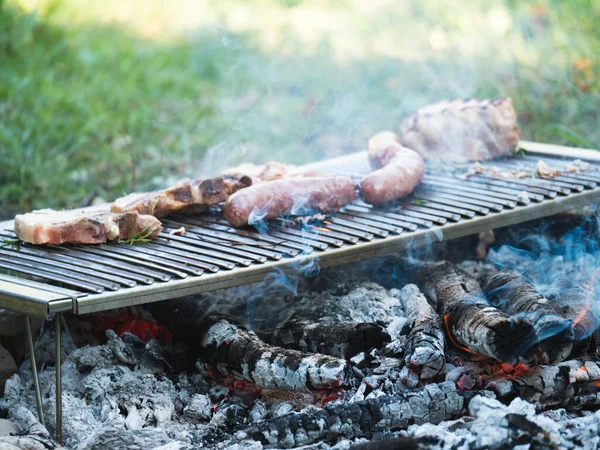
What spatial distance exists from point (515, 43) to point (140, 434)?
8277mm

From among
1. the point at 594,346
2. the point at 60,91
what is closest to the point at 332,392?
the point at 594,346

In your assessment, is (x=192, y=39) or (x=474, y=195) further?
(x=192, y=39)

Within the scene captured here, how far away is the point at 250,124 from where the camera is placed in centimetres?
970

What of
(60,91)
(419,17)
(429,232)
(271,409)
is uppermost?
(419,17)

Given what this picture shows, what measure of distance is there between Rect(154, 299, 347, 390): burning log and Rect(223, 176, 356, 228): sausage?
0.60 meters

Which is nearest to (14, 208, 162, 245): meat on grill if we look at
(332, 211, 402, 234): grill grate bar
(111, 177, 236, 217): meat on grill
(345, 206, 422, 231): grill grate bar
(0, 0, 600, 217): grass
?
(111, 177, 236, 217): meat on grill

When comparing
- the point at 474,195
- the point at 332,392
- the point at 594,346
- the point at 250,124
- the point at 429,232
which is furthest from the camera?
the point at 250,124

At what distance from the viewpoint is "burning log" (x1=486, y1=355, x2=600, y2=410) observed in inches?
151

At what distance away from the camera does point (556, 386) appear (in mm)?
3881

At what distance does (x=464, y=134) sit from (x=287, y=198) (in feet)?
6.06

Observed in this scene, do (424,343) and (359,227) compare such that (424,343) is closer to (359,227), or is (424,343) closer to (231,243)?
(359,227)

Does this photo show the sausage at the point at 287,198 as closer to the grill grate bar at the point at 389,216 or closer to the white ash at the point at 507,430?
the grill grate bar at the point at 389,216

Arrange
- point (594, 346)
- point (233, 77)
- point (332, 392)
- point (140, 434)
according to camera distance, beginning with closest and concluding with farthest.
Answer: point (140, 434) < point (332, 392) < point (594, 346) < point (233, 77)

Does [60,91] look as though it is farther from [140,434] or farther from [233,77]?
[140,434]
